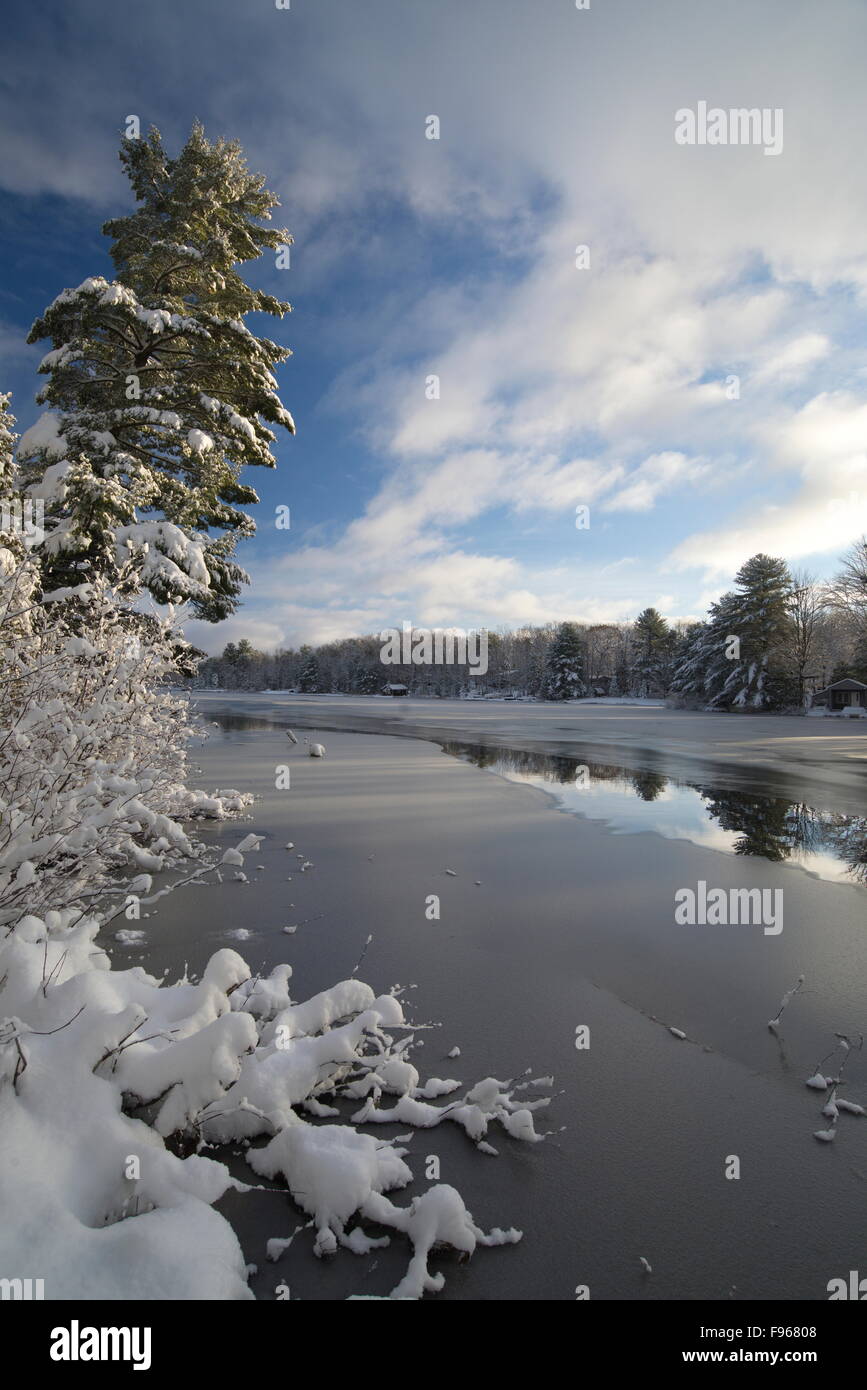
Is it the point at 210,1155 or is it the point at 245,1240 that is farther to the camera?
the point at 210,1155

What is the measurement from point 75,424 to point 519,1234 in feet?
39.7

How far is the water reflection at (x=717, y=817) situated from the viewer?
21.3 ft

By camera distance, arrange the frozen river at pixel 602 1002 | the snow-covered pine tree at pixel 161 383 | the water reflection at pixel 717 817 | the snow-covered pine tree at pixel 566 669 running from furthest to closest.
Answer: the snow-covered pine tree at pixel 566 669 → the snow-covered pine tree at pixel 161 383 → the water reflection at pixel 717 817 → the frozen river at pixel 602 1002

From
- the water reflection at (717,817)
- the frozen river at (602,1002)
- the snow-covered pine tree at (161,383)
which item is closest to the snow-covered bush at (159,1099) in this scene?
the frozen river at (602,1002)

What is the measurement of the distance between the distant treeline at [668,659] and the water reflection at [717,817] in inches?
391

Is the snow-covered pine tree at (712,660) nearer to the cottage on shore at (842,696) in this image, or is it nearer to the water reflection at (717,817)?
the cottage on shore at (842,696)

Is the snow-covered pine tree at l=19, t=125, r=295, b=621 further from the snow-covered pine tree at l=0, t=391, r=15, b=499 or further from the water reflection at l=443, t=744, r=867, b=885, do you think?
the water reflection at l=443, t=744, r=867, b=885

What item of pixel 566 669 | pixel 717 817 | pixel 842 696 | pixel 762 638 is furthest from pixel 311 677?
pixel 717 817

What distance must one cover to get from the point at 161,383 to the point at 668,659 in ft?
244

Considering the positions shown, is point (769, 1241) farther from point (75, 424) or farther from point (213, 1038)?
point (75, 424)

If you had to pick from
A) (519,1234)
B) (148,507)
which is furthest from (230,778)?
(519,1234)
